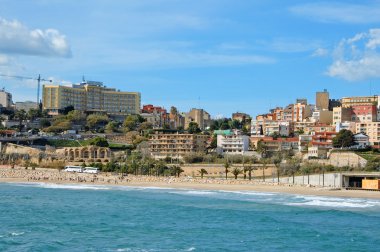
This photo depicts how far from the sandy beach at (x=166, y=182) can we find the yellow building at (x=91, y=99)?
72.2m

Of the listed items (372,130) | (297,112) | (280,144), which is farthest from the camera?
(297,112)

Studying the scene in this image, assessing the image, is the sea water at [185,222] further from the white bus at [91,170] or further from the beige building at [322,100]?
the beige building at [322,100]

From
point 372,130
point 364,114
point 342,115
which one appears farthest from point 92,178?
point 364,114

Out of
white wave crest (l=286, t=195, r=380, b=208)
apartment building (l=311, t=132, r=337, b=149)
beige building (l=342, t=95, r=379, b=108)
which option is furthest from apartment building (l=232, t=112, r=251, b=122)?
white wave crest (l=286, t=195, r=380, b=208)

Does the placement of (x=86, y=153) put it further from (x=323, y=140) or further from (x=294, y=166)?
(x=294, y=166)

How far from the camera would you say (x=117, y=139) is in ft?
410

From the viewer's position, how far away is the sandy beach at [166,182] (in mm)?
61094

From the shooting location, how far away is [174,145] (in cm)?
10550

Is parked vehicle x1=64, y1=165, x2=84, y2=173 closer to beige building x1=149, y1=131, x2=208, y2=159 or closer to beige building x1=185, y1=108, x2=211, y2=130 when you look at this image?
beige building x1=149, y1=131, x2=208, y2=159

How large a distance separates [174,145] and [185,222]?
67177 millimetres

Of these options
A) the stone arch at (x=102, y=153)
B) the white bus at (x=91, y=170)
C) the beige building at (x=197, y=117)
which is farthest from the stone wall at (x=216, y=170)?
the beige building at (x=197, y=117)

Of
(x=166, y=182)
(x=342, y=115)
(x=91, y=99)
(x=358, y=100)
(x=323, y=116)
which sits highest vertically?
(x=91, y=99)

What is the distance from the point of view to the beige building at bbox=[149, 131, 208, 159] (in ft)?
342

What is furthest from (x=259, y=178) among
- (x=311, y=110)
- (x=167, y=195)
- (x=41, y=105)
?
(x=41, y=105)
